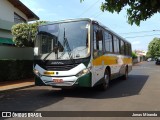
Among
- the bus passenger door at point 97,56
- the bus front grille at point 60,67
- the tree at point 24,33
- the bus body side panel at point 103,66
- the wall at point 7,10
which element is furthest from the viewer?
the wall at point 7,10

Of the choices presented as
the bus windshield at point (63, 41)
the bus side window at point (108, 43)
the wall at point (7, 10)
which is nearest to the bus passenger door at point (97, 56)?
the bus windshield at point (63, 41)

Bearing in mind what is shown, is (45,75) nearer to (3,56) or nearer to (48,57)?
(48,57)

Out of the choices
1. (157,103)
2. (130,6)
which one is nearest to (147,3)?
(130,6)

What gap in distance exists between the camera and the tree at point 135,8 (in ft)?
18.6

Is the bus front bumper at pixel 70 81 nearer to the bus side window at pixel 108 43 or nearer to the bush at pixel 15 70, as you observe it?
the bus side window at pixel 108 43

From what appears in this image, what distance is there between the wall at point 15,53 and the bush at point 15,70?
832mm


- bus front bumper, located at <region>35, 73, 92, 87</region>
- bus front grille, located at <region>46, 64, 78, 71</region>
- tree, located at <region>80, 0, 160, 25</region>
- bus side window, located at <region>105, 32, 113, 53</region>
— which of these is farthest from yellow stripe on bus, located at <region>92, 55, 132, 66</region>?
tree, located at <region>80, 0, 160, 25</region>

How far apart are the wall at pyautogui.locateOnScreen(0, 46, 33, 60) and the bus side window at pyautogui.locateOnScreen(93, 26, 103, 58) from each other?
771cm

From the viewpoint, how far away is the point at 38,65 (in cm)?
1160

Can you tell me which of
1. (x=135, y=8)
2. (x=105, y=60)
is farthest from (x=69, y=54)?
(x=135, y=8)

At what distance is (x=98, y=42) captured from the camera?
1187 cm

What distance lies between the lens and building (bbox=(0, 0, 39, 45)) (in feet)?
76.7

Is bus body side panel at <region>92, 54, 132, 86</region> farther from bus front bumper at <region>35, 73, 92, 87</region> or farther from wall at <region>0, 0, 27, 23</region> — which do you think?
wall at <region>0, 0, 27, 23</region>

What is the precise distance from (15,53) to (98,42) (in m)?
8.79
